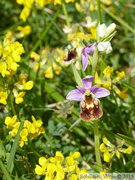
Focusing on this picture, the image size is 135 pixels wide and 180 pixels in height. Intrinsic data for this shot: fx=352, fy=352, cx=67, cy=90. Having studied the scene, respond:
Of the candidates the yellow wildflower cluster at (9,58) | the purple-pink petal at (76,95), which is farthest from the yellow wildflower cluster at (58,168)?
the yellow wildflower cluster at (9,58)

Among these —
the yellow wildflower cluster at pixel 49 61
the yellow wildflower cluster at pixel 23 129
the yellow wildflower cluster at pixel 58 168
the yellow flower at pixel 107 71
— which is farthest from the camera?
the yellow wildflower cluster at pixel 49 61

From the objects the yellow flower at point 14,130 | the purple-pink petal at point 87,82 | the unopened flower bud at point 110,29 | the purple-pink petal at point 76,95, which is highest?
the unopened flower bud at point 110,29

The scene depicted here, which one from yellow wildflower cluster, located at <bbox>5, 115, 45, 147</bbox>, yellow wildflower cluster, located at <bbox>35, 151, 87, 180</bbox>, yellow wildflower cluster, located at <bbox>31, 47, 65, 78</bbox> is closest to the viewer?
yellow wildflower cluster, located at <bbox>35, 151, 87, 180</bbox>

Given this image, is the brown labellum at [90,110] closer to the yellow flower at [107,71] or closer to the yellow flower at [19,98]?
the yellow flower at [107,71]

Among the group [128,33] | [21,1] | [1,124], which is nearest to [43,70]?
[21,1]

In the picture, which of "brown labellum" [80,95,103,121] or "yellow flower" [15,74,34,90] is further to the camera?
"yellow flower" [15,74,34,90]

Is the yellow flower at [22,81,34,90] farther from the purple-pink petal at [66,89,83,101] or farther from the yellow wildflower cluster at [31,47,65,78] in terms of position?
the yellow wildflower cluster at [31,47,65,78]

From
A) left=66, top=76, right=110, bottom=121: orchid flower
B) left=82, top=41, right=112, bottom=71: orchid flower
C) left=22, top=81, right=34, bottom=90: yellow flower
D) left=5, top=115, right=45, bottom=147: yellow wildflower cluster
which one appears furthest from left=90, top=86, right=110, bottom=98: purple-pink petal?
left=22, top=81, right=34, bottom=90: yellow flower

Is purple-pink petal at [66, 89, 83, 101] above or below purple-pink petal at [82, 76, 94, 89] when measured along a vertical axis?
below

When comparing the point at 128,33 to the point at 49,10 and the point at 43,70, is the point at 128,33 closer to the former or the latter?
the point at 49,10
